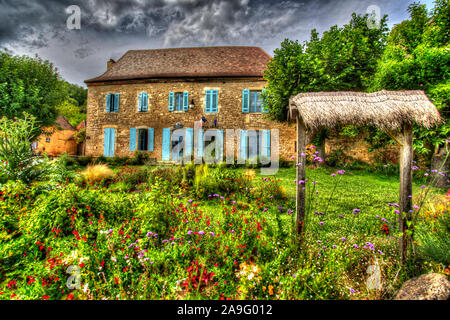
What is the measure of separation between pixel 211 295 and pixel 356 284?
165cm

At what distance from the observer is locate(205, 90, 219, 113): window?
44.4 ft

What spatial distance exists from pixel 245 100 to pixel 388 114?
1101cm

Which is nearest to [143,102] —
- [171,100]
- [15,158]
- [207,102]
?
[171,100]

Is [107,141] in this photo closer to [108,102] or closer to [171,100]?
[108,102]

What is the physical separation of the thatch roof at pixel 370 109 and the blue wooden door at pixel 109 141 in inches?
575

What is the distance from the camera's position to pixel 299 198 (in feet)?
10.9

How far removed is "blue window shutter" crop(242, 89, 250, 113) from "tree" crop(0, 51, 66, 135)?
38.7 ft

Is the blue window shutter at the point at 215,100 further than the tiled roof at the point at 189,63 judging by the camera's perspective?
No

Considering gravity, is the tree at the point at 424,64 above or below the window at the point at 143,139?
above

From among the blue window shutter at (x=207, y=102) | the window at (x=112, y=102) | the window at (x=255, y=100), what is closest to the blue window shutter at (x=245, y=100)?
the window at (x=255, y=100)

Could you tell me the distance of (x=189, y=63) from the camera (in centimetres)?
1476

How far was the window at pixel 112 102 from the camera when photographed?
14.5 meters

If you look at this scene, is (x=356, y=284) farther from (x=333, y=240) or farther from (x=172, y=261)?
(x=172, y=261)

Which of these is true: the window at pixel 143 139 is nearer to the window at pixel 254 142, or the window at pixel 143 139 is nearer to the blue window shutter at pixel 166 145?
the blue window shutter at pixel 166 145
